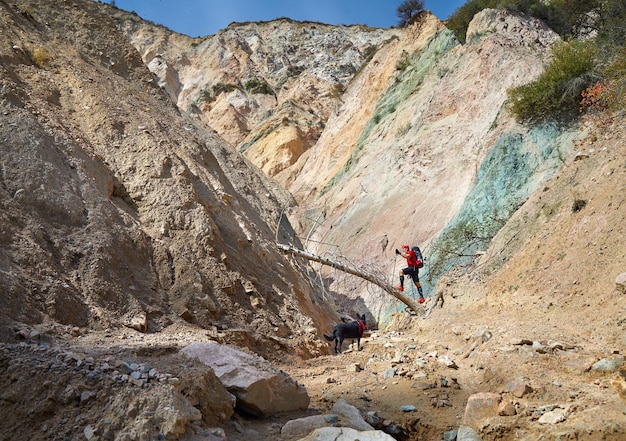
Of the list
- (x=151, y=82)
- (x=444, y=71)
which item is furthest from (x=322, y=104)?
(x=151, y=82)

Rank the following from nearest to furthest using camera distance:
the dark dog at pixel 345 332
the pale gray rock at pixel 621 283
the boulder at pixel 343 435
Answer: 1. the boulder at pixel 343 435
2. the pale gray rock at pixel 621 283
3. the dark dog at pixel 345 332

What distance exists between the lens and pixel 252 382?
4.03m

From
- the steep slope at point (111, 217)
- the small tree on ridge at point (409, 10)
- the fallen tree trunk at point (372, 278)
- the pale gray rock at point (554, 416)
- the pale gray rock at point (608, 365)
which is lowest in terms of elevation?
the pale gray rock at point (554, 416)

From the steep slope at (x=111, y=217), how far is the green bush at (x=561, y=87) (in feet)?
24.3

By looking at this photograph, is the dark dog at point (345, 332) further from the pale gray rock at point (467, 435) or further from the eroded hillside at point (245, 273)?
the pale gray rock at point (467, 435)

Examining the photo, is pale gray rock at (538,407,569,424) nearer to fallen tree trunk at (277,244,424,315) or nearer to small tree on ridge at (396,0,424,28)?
fallen tree trunk at (277,244,424,315)

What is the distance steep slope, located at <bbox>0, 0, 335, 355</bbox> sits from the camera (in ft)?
19.2

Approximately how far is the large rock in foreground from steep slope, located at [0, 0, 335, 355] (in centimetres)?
183

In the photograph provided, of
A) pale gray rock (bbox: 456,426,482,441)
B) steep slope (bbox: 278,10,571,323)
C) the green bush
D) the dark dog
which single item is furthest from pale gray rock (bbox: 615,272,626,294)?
the green bush

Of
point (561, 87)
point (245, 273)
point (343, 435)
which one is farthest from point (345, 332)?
point (561, 87)

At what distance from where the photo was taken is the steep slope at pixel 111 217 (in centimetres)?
585

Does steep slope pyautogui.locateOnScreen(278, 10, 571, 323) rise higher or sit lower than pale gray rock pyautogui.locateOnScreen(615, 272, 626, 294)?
higher

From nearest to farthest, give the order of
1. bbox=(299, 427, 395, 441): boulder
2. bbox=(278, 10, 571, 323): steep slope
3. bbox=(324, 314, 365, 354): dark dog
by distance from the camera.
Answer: bbox=(299, 427, 395, 441): boulder < bbox=(324, 314, 365, 354): dark dog < bbox=(278, 10, 571, 323): steep slope

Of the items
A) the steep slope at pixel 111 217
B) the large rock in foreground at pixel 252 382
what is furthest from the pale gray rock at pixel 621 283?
the steep slope at pixel 111 217
